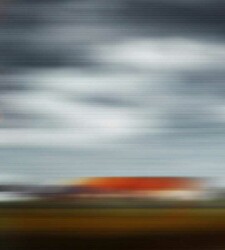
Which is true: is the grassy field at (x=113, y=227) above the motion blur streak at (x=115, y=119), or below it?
below

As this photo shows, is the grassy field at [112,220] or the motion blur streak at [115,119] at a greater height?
the motion blur streak at [115,119]

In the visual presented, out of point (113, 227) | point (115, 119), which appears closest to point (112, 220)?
point (113, 227)

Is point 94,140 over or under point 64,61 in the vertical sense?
under

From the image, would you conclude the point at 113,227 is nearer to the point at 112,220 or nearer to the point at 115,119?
the point at 112,220

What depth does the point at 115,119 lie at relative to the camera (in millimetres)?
1526

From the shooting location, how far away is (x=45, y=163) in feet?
5.05

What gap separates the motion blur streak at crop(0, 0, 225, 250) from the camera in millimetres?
1523

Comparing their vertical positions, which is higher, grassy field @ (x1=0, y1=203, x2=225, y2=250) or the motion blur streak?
the motion blur streak

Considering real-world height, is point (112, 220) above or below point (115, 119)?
below

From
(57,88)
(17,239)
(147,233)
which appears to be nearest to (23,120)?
(57,88)

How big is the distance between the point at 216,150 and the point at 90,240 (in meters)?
0.41

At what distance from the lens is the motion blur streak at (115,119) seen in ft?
5.00

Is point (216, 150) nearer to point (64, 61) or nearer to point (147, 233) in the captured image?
point (147, 233)

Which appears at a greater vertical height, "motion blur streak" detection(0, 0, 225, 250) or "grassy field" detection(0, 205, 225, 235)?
"motion blur streak" detection(0, 0, 225, 250)
